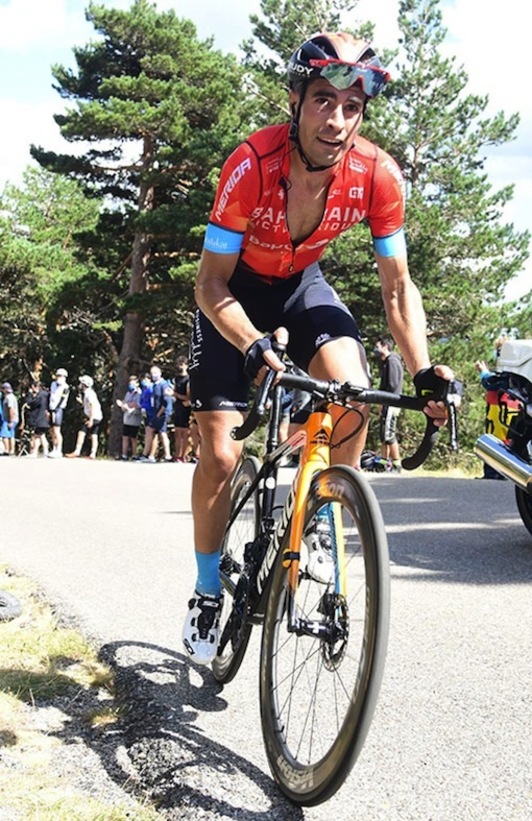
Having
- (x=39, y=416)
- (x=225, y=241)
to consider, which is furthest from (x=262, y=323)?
(x=39, y=416)

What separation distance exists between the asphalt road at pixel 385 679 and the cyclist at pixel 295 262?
480mm

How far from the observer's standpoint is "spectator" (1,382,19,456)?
79.9 ft

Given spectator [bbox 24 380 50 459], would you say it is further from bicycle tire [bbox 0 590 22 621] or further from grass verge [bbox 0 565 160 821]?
grass verge [bbox 0 565 160 821]

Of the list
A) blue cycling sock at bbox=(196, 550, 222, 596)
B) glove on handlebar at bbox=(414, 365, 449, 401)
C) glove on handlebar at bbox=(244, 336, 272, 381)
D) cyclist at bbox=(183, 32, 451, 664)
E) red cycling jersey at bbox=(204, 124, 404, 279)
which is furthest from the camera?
blue cycling sock at bbox=(196, 550, 222, 596)

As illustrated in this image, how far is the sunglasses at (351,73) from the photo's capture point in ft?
11.0

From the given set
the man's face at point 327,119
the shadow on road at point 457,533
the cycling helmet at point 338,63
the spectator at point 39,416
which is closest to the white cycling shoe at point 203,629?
the man's face at point 327,119

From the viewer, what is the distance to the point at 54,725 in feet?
11.7

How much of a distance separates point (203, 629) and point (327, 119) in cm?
200

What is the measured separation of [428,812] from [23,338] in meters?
42.0

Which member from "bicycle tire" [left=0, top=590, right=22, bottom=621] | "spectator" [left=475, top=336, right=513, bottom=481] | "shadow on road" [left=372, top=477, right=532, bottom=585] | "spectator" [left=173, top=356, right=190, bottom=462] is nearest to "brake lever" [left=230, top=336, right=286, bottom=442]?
"bicycle tire" [left=0, top=590, right=22, bottom=621]

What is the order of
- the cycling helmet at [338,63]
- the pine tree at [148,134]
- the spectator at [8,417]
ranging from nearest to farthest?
the cycling helmet at [338,63] → the spectator at [8,417] → the pine tree at [148,134]

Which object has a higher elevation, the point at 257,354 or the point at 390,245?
the point at 390,245

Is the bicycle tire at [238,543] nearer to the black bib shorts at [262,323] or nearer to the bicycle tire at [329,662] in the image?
the black bib shorts at [262,323]

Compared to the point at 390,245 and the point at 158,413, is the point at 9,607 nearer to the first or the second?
the point at 390,245
